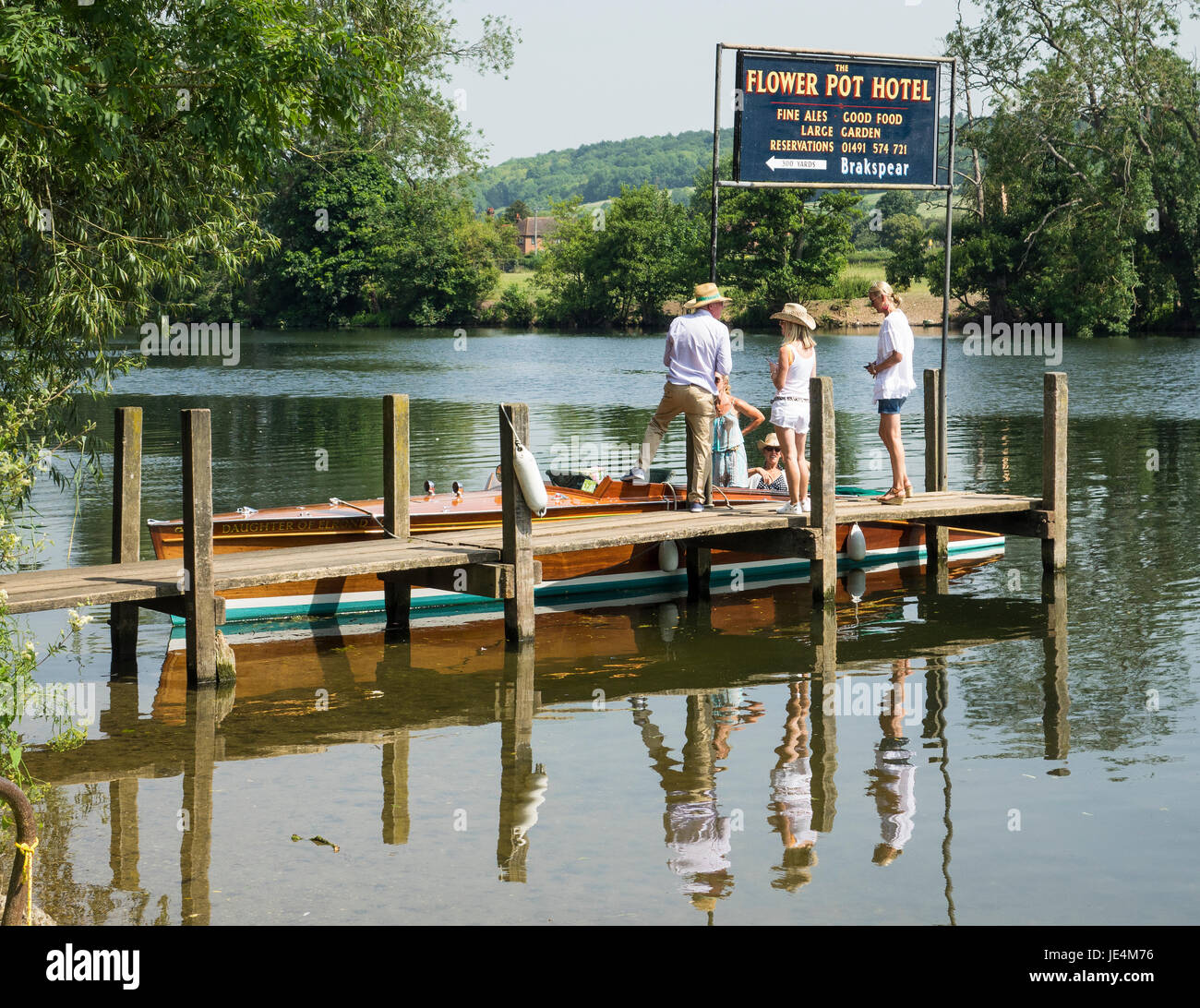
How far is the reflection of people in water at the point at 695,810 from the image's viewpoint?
7.16 meters

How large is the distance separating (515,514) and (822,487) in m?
3.08

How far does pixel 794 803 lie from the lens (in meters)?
Answer: 8.41

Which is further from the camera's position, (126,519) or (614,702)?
(126,519)

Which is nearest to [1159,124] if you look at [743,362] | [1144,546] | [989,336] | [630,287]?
[989,336]

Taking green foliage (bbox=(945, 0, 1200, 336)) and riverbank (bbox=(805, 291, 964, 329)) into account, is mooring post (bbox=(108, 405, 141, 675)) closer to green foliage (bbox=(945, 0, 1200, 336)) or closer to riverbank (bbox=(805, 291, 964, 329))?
green foliage (bbox=(945, 0, 1200, 336))

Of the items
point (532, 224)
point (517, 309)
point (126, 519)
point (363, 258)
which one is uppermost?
point (532, 224)

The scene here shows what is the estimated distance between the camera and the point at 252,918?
671 centimetres

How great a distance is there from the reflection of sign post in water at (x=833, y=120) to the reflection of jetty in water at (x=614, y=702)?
11.1 feet

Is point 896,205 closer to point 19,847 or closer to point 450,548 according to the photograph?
point 450,548

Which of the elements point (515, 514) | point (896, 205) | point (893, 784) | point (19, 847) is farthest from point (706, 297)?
point (896, 205)

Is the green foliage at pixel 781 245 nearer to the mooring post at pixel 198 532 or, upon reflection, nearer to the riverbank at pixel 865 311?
the riverbank at pixel 865 311

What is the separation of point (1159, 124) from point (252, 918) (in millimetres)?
60378

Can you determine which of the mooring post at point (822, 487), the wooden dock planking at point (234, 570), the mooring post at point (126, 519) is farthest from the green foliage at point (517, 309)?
the mooring post at point (126, 519)

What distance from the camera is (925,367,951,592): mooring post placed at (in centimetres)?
1529
